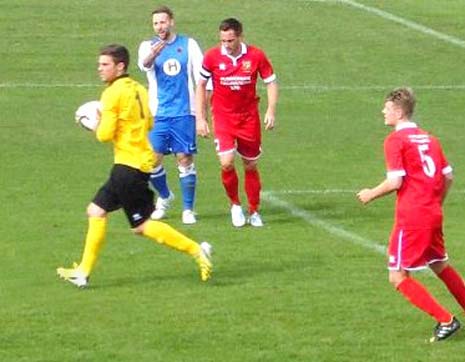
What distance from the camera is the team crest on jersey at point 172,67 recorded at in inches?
642

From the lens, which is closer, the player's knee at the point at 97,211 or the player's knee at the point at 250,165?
the player's knee at the point at 97,211

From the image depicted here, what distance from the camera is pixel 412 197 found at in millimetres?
10945

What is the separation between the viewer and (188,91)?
16.4 metres

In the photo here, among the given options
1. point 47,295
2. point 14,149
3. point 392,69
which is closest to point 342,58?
point 392,69

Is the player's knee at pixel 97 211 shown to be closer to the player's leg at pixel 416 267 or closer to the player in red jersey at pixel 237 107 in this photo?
the player's leg at pixel 416 267

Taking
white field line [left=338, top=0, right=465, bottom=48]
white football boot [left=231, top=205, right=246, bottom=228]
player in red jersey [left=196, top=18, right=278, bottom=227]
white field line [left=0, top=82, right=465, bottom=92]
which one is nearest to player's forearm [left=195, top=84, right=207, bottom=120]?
player in red jersey [left=196, top=18, right=278, bottom=227]

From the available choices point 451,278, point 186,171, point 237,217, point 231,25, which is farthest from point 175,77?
point 451,278

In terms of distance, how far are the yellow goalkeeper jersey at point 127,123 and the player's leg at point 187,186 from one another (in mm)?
3086

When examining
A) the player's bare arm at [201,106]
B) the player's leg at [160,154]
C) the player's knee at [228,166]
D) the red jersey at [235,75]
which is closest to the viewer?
the player's bare arm at [201,106]

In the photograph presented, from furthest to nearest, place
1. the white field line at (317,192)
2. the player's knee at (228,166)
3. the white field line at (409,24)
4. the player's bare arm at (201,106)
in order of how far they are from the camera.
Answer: the white field line at (409,24), the white field line at (317,192), the player's knee at (228,166), the player's bare arm at (201,106)

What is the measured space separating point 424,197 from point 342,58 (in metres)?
18.7

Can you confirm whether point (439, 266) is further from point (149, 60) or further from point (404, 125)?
point (149, 60)

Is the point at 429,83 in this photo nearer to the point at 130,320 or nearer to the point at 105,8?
the point at 105,8

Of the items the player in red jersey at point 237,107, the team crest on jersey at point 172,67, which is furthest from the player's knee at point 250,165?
the team crest on jersey at point 172,67
